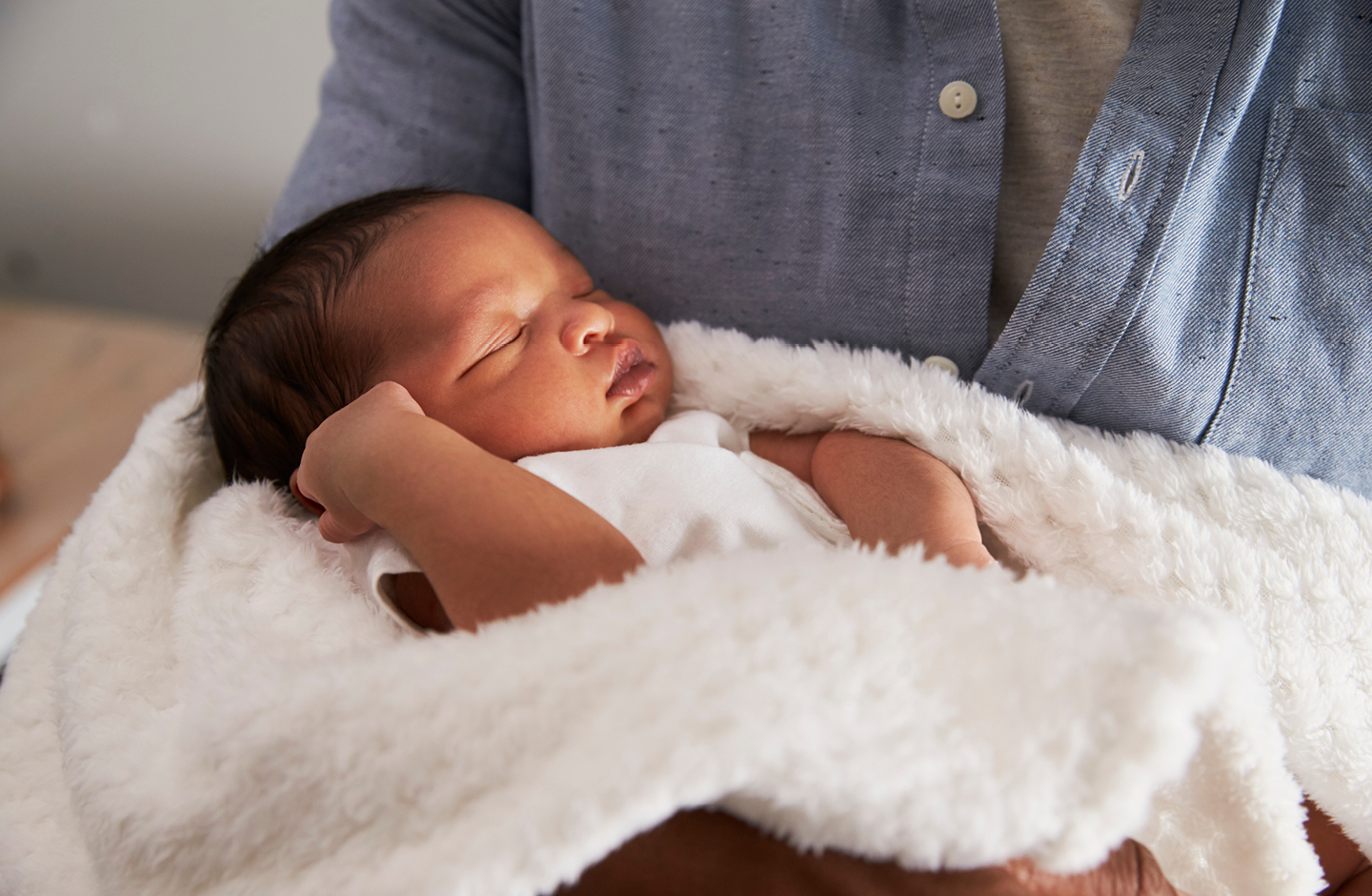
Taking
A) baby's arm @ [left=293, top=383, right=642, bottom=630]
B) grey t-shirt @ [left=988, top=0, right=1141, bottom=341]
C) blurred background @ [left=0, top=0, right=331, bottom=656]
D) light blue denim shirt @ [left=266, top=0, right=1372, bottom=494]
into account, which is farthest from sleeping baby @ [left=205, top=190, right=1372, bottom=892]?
blurred background @ [left=0, top=0, right=331, bottom=656]

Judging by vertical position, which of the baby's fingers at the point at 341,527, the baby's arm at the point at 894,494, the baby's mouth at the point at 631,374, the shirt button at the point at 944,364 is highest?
the shirt button at the point at 944,364

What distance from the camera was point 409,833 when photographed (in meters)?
0.47

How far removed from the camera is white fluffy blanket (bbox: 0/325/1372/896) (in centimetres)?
41

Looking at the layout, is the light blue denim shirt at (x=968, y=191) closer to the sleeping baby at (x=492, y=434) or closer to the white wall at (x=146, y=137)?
the sleeping baby at (x=492, y=434)

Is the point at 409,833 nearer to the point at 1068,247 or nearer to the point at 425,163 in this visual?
the point at 1068,247

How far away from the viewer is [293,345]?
2.55ft

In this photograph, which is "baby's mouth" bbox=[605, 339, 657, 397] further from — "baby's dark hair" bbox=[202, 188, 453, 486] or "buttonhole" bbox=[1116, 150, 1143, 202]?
"buttonhole" bbox=[1116, 150, 1143, 202]

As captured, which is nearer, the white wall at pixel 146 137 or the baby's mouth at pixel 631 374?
the baby's mouth at pixel 631 374

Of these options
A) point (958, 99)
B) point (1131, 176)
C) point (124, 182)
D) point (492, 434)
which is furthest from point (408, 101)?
point (124, 182)

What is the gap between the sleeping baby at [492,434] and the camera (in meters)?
0.58

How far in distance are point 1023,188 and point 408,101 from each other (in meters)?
0.69

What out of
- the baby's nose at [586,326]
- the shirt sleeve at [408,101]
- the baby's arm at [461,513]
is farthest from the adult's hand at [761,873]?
the shirt sleeve at [408,101]

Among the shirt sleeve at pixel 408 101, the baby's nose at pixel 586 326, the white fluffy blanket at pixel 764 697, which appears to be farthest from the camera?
the shirt sleeve at pixel 408 101

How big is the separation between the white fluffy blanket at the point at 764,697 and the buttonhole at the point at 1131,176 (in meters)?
0.19
